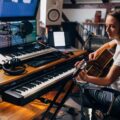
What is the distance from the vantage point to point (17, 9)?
2.52m

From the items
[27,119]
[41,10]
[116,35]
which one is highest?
[41,10]

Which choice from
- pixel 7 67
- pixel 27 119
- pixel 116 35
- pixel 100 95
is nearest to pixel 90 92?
pixel 100 95

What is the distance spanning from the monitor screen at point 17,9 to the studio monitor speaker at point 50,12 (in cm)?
69

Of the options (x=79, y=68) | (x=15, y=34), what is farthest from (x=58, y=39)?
(x=79, y=68)

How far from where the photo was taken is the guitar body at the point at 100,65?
6.54 feet

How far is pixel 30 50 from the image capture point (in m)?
2.53

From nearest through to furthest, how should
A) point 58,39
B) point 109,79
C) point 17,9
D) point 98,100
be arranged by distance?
point 109,79 < point 98,100 < point 17,9 < point 58,39

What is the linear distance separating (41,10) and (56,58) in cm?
131

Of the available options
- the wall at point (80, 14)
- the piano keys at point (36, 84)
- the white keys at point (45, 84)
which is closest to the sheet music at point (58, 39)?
the piano keys at point (36, 84)

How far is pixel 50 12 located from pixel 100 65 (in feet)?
5.78

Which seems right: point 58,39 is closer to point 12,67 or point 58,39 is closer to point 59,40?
point 59,40

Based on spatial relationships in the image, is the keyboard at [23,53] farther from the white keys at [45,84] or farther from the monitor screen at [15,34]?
the white keys at [45,84]

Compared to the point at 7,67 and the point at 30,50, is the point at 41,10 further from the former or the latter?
the point at 7,67

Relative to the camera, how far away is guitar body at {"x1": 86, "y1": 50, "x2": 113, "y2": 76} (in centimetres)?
199
